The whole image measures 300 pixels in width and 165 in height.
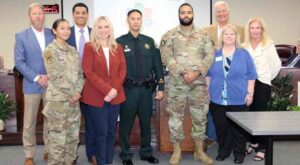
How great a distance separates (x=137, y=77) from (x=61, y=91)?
74cm

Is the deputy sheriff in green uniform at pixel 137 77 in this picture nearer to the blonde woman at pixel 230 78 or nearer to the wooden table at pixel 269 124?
the blonde woman at pixel 230 78

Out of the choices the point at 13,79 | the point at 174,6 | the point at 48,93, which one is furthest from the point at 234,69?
the point at 174,6

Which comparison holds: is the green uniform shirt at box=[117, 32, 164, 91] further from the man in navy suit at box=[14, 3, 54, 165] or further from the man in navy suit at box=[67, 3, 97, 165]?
the man in navy suit at box=[14, 3, 54, 165]

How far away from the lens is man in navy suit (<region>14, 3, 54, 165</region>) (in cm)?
363

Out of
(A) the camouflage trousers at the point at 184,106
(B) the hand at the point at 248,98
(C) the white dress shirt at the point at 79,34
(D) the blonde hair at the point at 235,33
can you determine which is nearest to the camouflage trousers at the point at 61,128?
(C) the white dress shirt at the point at 79,34

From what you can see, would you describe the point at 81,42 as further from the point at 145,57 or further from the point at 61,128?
the point at 61,128

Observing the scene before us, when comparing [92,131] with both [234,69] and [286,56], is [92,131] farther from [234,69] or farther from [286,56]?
[286,56]

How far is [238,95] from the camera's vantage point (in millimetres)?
3801

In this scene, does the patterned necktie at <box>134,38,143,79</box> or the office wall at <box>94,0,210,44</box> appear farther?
the office wall at <box>94,0,210,44</box>

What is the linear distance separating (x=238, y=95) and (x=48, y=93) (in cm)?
178

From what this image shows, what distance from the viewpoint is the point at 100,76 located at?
3.51m

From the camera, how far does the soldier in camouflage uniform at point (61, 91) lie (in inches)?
134

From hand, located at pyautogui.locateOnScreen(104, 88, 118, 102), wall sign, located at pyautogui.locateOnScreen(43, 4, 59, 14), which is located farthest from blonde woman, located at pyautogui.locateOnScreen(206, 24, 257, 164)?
wall sign, located at pyautogui.locateOnScreen(43, 4, 59, 14)

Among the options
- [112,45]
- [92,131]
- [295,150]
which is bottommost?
[295,150]
